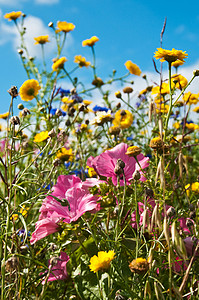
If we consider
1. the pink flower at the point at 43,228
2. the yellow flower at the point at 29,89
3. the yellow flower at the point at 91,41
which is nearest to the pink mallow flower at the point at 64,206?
the pink flower at the point at 43,228

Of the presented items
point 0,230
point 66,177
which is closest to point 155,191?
point 66,177

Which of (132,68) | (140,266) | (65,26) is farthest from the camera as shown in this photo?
(65,26)

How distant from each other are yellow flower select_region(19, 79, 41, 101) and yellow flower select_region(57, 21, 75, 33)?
1116 millimetres

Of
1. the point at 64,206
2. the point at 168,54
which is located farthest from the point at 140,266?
the point at 168,54

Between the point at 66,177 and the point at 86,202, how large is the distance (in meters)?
0.10

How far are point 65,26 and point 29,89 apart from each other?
3.72 feet

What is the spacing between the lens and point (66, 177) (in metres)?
0.85

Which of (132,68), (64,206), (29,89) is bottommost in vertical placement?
(64,206)

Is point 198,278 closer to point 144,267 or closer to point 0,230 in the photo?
point 144,267

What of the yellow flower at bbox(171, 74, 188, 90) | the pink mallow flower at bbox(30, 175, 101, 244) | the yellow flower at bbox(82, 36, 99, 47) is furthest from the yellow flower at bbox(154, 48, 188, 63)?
the yellow flower at bbox(82, 36, 99, 47)

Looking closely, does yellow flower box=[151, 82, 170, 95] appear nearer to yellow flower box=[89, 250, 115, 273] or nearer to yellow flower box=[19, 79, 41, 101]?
yellow flower box=[19, 79, 41, 101]

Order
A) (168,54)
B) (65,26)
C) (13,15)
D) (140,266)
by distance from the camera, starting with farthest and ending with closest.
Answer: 1. (13,15)
2. (65,26)
3. (168,54)
4. (140,266)

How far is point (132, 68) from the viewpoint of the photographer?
80.4 inches

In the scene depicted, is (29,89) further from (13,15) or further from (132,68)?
(13,15)
